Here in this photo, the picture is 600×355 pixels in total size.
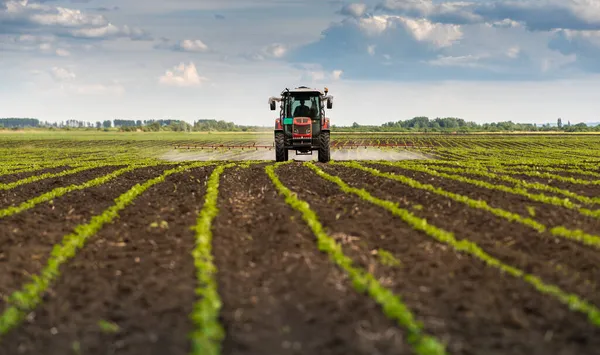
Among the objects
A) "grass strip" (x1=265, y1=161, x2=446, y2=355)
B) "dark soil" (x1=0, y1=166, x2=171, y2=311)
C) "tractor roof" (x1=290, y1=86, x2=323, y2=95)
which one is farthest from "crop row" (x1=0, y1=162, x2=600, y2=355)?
"tractor roof" (x1=290, y1=86, x2=323, y2=95)

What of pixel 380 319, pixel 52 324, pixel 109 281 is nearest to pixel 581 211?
pixel 380 319

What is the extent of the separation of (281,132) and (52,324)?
22.6 metres

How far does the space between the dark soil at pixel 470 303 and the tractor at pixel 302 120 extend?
16.9 metres

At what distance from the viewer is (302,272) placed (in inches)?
364

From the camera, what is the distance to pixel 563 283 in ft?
29.2

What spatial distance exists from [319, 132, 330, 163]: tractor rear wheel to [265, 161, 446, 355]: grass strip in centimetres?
1654

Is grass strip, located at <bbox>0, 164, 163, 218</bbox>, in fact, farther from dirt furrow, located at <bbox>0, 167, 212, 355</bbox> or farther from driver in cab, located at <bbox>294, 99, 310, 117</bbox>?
driver in cab, located at <bbox>294, 99, 310, 117</bbox>

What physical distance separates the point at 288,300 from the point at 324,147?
22251mm

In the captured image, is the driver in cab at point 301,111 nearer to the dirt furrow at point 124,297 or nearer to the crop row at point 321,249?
the crop row at point 321,249

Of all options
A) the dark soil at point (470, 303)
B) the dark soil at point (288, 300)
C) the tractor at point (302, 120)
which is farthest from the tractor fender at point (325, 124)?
the dark soil at point (470, 303)

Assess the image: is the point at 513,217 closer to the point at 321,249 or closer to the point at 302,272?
the point at 321,249

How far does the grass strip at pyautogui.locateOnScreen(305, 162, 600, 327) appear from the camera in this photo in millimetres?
7833

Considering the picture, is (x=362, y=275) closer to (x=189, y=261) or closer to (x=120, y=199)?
(x=189, y=261)

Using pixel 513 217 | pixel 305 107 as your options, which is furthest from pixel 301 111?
→ pixel 513 217
